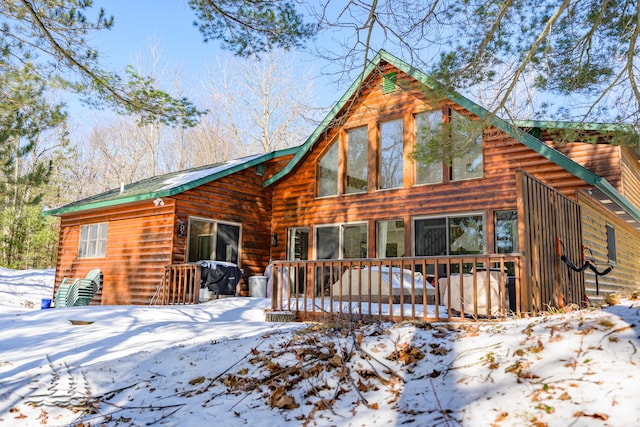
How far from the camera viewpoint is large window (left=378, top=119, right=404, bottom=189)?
11.5 m

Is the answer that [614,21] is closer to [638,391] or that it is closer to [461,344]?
[461,344]

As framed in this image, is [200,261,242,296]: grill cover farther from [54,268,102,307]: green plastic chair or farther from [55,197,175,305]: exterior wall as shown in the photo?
[54,268,102,307]: green plastic chair

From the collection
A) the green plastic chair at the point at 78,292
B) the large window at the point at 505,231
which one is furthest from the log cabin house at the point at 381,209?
the green plastic chair at the point at 78,292

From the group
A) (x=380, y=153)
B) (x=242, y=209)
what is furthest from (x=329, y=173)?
(x=242, y=209)

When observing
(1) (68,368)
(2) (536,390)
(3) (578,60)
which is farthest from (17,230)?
(2) (536,390)

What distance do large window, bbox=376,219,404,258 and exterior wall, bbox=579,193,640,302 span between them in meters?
3.61

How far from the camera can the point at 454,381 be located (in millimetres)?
3320

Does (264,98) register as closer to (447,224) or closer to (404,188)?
(404,188)

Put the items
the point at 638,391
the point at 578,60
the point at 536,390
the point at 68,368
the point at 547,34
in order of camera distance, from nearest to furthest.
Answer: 1. the point at 638,391
2. the point at 536,390
3. the point at 68,368
4. the point at 547,34
5. the point at 578,60

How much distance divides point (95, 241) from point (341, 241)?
276 inches

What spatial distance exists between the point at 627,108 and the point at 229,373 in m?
7.56

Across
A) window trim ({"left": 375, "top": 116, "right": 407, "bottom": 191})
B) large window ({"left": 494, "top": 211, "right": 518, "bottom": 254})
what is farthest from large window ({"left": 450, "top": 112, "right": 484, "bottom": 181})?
window trim ({"left": 375, "top": 116, "right": 407, "bottom": 191})

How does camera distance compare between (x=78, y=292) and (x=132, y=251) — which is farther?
(x=132, y=251)

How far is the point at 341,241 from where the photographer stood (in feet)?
39.5
